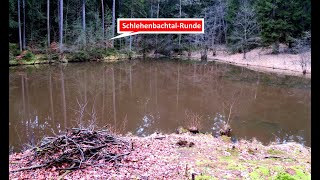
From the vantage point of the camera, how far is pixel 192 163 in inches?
231

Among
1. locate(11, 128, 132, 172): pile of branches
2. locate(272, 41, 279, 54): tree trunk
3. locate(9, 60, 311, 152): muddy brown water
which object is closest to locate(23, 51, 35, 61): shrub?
locate(9, 60, 311, 152): muddy brown water

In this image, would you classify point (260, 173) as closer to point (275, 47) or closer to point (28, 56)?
point (28, 56)

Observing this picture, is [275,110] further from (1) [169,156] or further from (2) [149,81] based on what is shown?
(2) [149,81]

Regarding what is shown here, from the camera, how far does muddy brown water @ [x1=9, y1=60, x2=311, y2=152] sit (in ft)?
31.3

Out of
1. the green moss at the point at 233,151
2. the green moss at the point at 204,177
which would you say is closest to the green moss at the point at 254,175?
the green moss at the point at 204,177

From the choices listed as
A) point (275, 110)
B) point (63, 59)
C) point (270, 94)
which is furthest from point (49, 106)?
point (63, 59)

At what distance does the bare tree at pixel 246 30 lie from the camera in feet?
98.9

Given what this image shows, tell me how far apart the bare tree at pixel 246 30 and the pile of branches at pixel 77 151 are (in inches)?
1042

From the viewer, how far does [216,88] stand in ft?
55.8

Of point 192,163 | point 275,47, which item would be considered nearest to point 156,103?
point 192,163

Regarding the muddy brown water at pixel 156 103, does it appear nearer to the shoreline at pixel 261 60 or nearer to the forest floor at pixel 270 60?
the shoreline at pixel 261 60

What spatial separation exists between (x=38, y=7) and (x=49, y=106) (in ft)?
68.3

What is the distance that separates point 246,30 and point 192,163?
92.0ft

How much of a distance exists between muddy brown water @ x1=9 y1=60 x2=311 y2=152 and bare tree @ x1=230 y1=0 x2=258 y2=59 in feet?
29.1
